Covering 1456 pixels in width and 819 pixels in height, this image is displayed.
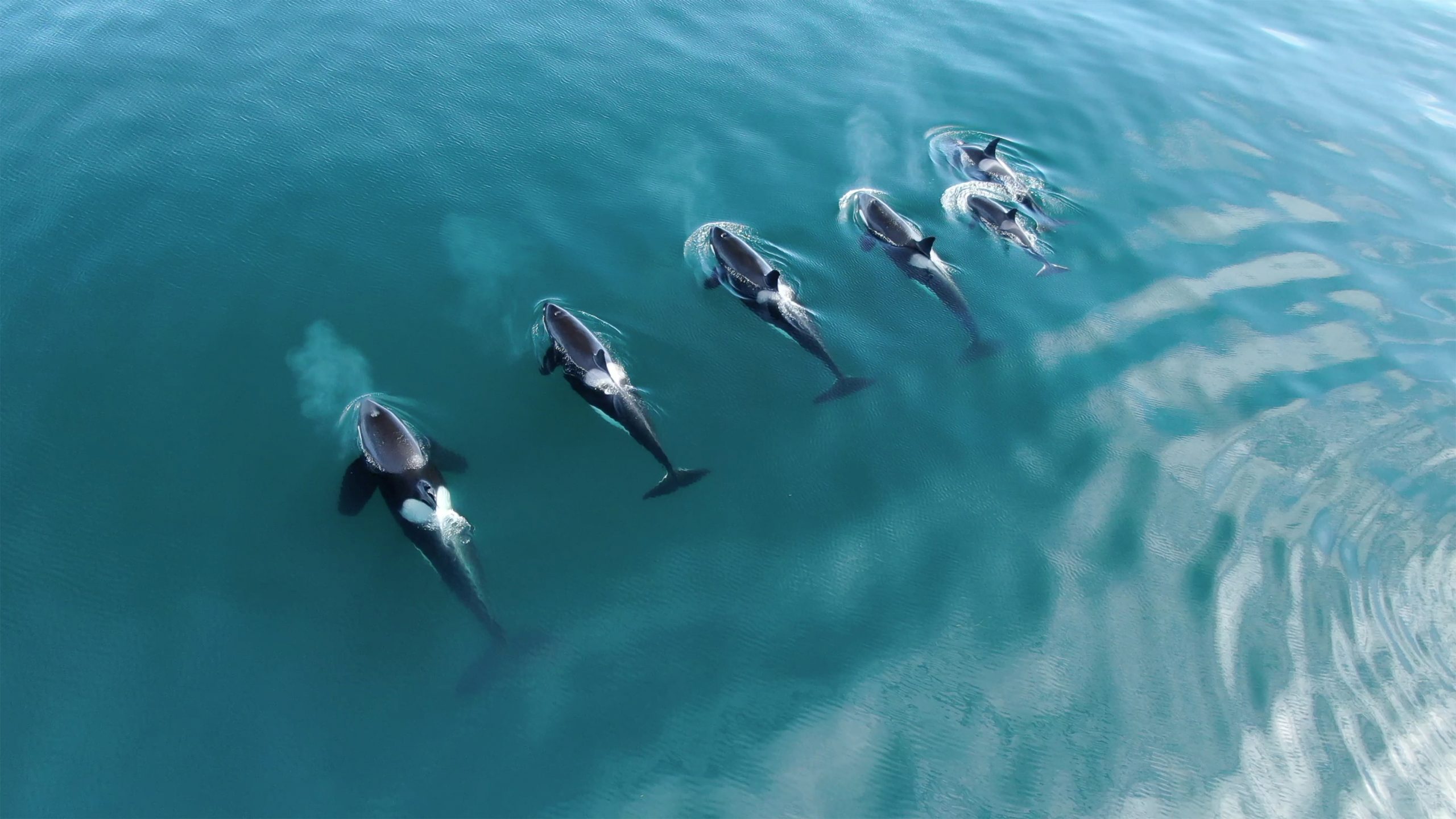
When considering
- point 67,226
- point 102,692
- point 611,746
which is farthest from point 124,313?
point 611,746

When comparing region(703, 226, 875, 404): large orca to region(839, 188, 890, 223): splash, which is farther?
region(839, 188, 890, 223): splash

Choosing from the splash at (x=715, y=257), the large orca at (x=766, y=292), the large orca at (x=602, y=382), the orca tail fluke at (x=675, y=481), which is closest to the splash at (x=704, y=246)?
the splash at (x=715, y=257)

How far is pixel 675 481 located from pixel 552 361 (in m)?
4.33

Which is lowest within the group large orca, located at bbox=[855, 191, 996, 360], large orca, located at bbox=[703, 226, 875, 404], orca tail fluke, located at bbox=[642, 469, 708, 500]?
orca tail fluke, located at bbox=[642, 469, 708, 500]

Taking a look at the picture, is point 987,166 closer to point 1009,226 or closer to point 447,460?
point 1009,226

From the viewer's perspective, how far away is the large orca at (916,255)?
22078 mm

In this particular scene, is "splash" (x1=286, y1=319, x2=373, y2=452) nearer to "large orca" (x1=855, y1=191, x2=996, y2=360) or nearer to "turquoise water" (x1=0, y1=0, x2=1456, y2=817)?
"turquoise water" (x1=0, y1=0, x2=1456, y2=817)

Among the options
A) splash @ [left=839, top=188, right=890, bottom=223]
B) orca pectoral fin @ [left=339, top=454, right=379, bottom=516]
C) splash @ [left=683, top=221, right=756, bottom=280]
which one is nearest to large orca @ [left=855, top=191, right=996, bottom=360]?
splash @ [left=839, top=188, right=890, bottom=223]

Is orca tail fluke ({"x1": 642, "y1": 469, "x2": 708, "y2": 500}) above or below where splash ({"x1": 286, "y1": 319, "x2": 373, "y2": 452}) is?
above

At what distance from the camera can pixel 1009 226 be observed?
24844mm

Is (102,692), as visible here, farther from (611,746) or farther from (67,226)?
(67,226)

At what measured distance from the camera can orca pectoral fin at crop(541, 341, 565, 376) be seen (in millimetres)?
19672

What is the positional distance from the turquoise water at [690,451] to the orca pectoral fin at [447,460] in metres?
0.30

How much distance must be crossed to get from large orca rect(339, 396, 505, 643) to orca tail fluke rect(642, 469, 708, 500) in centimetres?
375
